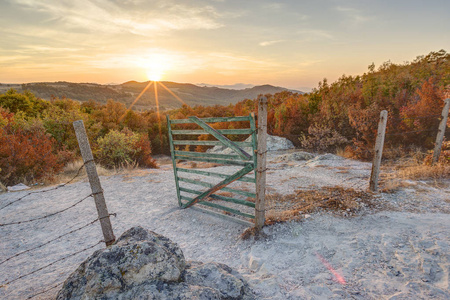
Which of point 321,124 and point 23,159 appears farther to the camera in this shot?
point 321,124

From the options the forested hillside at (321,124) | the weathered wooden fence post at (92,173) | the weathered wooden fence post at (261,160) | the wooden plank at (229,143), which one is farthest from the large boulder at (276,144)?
the weathered wooden fence post at (92,173)

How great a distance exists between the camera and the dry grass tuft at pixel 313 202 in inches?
200

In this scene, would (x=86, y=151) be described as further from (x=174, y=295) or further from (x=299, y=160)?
(x=299, y=160)

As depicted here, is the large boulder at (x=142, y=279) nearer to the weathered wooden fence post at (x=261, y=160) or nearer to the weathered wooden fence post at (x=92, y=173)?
the weathered wooden fence post at (x=92, y=173)

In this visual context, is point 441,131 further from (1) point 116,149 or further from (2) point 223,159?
(1) point 116,149

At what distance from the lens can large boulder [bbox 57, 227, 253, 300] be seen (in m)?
2.10

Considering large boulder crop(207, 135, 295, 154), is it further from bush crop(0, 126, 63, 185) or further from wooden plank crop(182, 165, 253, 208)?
wooden plank crop(182, 165, 253, 208)

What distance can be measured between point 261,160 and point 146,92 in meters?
82.8

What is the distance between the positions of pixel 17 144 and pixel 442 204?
1411 cm

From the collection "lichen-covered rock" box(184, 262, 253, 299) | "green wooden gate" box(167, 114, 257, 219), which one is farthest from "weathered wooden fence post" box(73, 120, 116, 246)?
"green wooden gate" box(167, 114, 257, 219)

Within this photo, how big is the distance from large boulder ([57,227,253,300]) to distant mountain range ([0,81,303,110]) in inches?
1682

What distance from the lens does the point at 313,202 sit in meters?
5.77

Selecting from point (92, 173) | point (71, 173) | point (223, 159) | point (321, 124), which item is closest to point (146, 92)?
point (71, 173)

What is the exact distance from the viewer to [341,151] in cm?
1308
